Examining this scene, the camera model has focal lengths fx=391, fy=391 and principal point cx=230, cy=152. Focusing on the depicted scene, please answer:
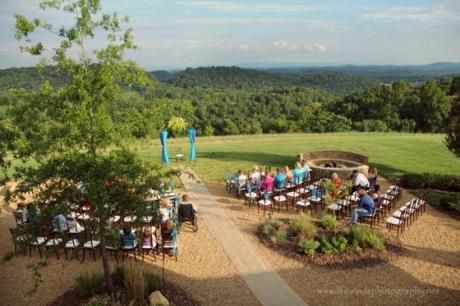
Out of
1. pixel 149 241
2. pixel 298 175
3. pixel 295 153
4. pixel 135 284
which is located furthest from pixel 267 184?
pixel 295 153

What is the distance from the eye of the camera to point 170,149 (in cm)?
2855

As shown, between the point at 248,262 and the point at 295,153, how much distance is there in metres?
15.3

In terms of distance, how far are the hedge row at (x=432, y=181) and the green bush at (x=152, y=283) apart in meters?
13.1

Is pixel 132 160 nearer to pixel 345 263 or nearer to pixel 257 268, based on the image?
pixel 257 268

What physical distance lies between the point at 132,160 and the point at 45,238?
5677 millimetres

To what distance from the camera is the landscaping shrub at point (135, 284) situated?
28.8ft

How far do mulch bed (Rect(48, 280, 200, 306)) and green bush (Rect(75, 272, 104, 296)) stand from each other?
0.46ft

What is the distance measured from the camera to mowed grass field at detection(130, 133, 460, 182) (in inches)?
845

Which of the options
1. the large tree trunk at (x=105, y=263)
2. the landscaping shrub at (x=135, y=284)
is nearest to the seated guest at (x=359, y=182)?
the landscaping shrub at (x=135, y=284)

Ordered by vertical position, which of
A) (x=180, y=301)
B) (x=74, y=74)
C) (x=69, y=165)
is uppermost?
(x=74, y=74)

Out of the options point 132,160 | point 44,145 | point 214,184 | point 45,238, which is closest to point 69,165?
point 44,145

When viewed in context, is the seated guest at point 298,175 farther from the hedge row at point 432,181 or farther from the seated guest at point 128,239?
the seated guest at point 128,239

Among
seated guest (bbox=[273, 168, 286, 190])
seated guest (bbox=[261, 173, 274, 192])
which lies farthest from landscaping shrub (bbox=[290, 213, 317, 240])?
seated guest (bbox=[273, 168, 286, 190])

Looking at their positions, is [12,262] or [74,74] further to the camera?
[12,262]
